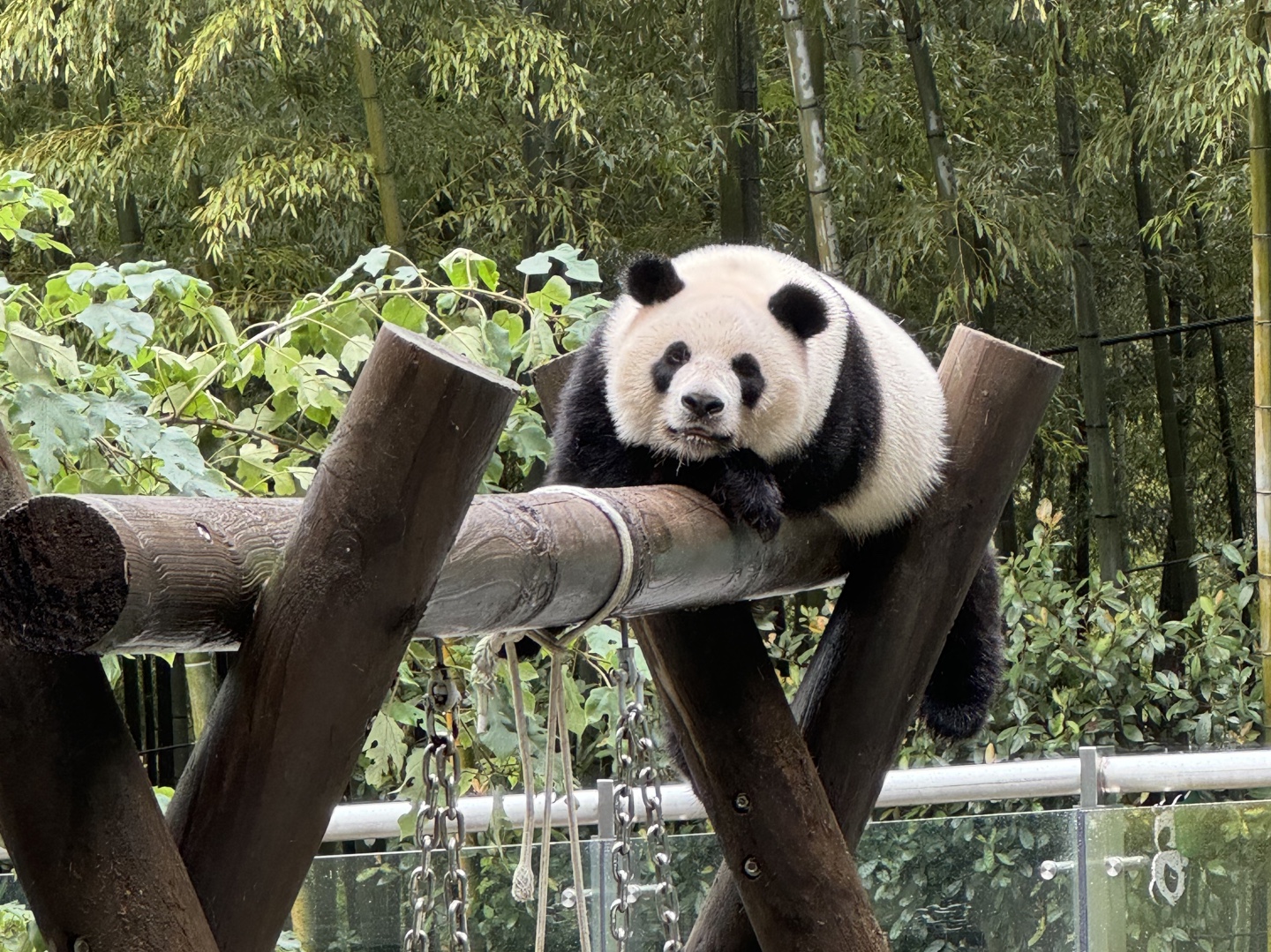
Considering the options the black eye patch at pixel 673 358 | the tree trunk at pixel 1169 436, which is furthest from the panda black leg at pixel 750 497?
the tree trunk at pixel 1169 436

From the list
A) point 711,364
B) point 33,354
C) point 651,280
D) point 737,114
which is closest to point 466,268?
point 651,280

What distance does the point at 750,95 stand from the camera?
5090mm

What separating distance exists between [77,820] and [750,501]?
32.4 inches

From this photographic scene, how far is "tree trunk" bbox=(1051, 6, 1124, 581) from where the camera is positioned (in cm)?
558

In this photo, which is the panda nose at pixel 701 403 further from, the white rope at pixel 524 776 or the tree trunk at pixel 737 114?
the tree trunk at pixel 737 114

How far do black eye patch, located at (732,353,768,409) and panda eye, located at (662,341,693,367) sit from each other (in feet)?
0.20

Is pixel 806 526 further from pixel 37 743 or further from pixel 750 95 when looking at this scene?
pixel 750 95

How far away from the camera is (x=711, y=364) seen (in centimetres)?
180

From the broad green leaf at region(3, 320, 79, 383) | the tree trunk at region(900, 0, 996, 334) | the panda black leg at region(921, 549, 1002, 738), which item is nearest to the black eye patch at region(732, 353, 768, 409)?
the panda black leg at region(921, 549, 1002, 738)

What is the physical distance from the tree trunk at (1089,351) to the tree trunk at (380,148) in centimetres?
262

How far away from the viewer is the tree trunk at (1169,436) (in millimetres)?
6676

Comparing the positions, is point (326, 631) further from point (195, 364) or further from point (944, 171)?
point (944, 171)

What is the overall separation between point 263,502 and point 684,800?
4.86 ft

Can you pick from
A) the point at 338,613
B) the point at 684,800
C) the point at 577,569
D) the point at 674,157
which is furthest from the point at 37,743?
the point at 674,157
